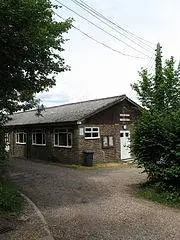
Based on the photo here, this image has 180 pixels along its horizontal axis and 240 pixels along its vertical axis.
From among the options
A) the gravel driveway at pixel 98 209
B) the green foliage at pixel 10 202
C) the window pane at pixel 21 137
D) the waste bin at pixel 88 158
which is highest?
the window pane at pixel 21 137

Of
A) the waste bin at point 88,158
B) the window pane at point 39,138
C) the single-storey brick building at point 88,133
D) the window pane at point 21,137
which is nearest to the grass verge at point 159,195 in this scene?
the waste bin at point 88,158

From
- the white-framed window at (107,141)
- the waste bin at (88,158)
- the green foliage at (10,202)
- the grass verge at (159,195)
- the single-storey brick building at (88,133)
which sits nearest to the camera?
the green foliage at (10,202)

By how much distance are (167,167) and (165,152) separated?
58 centimetres

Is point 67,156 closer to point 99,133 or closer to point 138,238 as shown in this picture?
point 99,133

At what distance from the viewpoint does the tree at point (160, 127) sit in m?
14.1

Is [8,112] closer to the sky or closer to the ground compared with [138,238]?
closer to the sky

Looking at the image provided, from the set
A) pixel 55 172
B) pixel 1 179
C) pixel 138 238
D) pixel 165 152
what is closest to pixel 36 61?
pixel 1 179

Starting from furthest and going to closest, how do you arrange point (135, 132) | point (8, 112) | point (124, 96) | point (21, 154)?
point (21, 154) → point (124, 96) → point (8, 112) → point (135, 132)

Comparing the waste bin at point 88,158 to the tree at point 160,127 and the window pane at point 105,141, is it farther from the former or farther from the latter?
the tree at point 160,127

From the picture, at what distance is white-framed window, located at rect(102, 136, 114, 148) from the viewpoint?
2744 cm

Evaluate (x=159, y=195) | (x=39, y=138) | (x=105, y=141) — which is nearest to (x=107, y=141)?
(x=105, y=141)

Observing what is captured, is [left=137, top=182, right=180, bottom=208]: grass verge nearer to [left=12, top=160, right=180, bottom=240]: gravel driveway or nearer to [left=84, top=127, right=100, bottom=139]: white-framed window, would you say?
[left=12, top=160, right=180, bottom=240]: gravel driveway

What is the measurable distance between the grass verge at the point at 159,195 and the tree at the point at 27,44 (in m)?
5.62

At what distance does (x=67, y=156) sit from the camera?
88.5 ft
